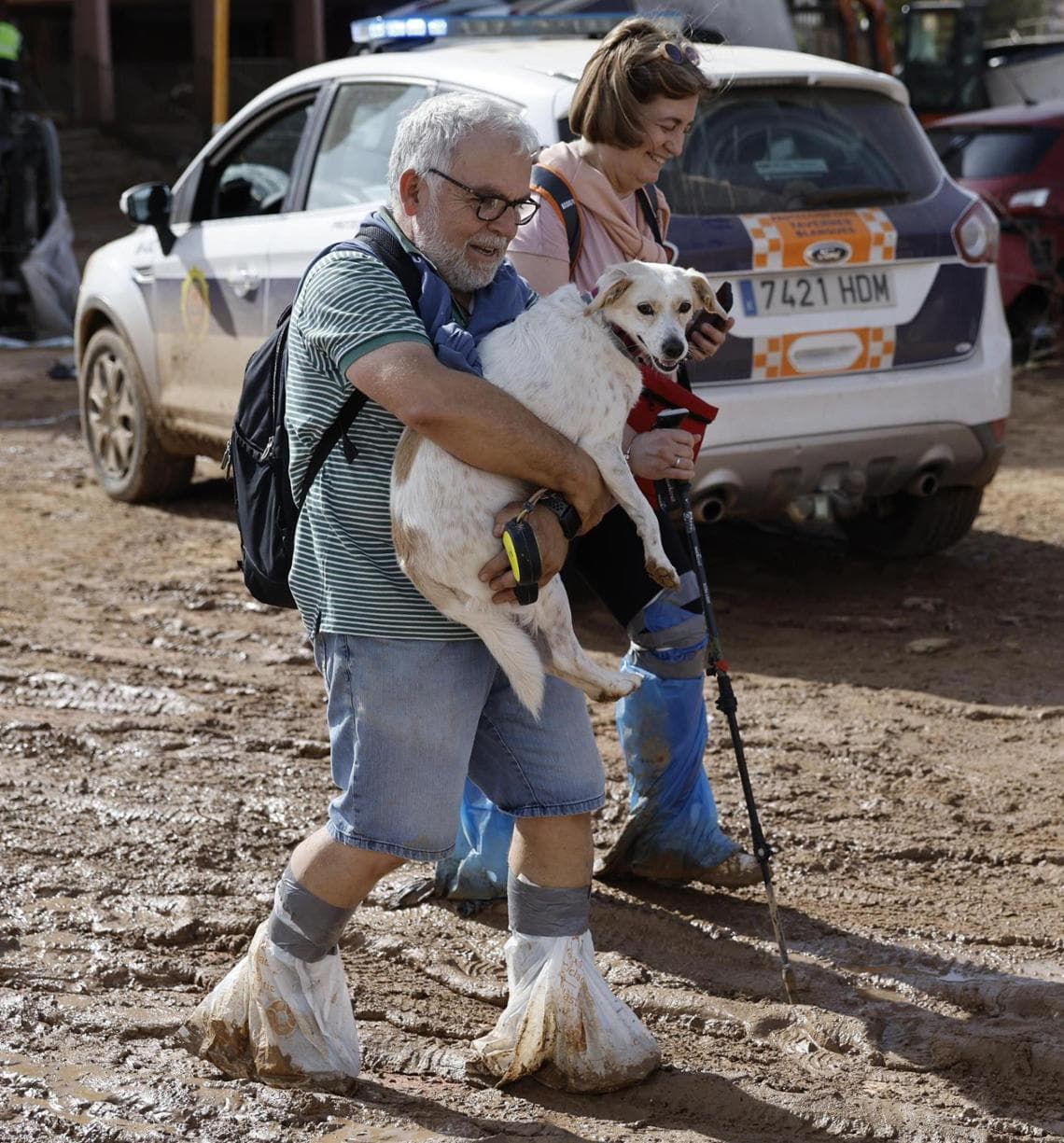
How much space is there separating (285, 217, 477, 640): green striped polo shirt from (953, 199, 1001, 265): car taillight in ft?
12.7

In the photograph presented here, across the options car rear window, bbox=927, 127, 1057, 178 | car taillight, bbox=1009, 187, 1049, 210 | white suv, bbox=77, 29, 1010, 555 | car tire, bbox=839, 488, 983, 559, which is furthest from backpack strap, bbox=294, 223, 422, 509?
car rear window, bbox=927, 127, 1057, 178

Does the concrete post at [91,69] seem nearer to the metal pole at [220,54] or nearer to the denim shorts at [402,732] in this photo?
the metal pole at [220,54]

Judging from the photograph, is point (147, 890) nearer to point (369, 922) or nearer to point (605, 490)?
point (369, 922)

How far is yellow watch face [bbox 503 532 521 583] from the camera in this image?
9.41ft

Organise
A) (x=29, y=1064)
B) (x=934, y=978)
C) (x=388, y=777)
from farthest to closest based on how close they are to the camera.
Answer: (x=934, y=978), (x=29, y=1064), (x=388, y=777)

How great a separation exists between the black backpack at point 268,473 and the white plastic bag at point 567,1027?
33.0 inches

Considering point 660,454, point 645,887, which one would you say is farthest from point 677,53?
point 645,887

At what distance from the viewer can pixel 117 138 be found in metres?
25.4

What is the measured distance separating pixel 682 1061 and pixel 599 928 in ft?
2.14

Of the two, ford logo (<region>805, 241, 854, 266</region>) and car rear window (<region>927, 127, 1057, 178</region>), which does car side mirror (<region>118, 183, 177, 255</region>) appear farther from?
car rear window (<region>927, 127, 1057, 178</region>)

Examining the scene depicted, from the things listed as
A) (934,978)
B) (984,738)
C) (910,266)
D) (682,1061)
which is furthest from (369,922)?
(910,266)

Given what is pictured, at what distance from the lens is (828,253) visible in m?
5.96

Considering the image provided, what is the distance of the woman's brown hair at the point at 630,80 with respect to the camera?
144 inches

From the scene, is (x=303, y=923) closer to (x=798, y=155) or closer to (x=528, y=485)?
(x=528, y=485)
